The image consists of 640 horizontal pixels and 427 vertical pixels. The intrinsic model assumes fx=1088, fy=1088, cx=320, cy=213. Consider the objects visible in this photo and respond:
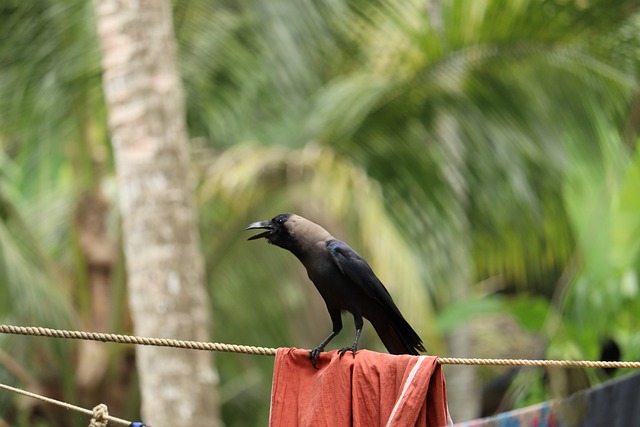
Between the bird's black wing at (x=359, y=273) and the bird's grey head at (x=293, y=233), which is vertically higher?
the bird's grey head at (x=293, y=233)

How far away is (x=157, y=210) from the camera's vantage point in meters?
5.26

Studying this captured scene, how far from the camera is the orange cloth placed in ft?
9.01

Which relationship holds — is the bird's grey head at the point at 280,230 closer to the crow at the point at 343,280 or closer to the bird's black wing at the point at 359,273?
the crow at the point at 343,280

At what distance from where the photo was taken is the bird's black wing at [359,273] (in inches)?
126

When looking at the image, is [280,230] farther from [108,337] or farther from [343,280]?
[108,337]

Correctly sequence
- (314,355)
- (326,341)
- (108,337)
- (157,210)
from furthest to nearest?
(157,210) < (326,341) < (314,355) < (108,337)

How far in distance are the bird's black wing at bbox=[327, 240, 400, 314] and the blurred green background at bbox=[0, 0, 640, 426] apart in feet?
7.93

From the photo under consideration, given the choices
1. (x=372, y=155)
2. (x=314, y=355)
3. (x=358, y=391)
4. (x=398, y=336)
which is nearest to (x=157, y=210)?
(x=372, y=155)

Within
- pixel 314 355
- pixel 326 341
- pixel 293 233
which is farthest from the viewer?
pixel 293 233

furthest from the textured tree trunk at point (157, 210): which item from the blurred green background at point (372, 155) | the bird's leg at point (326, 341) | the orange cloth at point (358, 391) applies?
the orange cloth at point (358, 391)

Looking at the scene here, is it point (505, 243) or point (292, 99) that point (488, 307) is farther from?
point (292, 99)

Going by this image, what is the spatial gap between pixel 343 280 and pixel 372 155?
3.40 meters

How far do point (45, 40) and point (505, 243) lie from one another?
323 centimetres

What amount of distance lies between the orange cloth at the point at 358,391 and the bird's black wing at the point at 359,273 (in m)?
0.29
